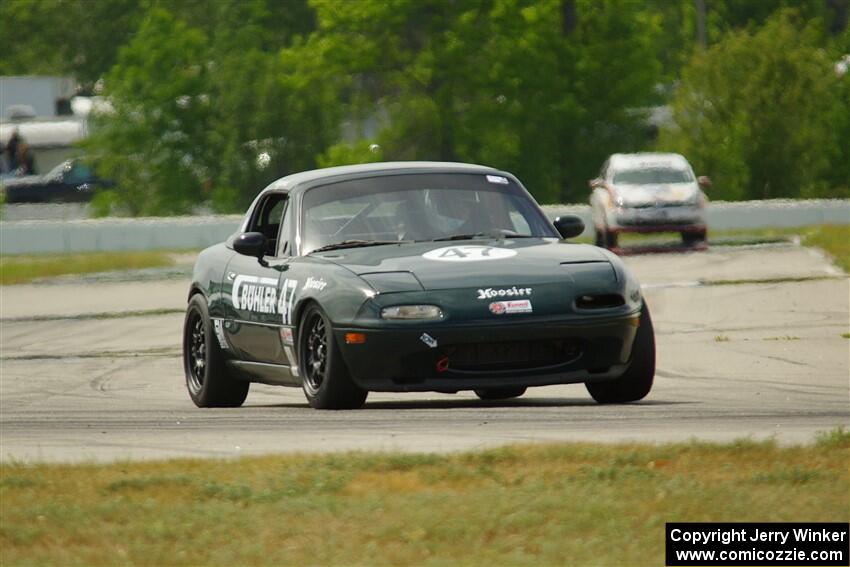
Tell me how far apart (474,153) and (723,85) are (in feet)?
35.4

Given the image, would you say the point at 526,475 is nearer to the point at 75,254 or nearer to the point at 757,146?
the point at 75,254

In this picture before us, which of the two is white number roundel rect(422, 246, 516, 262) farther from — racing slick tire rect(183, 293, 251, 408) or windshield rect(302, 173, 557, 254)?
racing slick tire rect(183, 293, 251, 408)

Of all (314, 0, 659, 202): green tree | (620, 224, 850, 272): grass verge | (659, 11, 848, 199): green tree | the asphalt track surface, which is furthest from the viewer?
(314, 0, 659, 202): green tree

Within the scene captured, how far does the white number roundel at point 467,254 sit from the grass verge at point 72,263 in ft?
64.9

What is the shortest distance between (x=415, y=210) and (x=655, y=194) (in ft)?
71.5

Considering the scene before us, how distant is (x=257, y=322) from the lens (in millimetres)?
11859

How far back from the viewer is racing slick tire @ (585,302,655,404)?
1098 cm

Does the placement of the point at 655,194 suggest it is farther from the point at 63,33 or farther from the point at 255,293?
the point at 63,33

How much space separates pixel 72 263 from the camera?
32.8m

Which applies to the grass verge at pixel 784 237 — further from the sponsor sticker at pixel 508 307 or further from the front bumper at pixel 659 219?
the sponsor sticker at pixel 508 307

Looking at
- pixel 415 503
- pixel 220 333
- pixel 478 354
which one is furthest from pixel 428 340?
pixel 415 503

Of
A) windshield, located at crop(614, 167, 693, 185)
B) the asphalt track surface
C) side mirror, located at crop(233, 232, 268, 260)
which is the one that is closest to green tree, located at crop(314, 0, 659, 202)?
windshield, located at crop(614, 167, 693, 185)

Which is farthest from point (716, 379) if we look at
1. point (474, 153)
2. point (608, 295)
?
point (474, 153)

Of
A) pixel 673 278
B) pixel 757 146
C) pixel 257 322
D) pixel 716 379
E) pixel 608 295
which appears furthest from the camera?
pixel 757 146
